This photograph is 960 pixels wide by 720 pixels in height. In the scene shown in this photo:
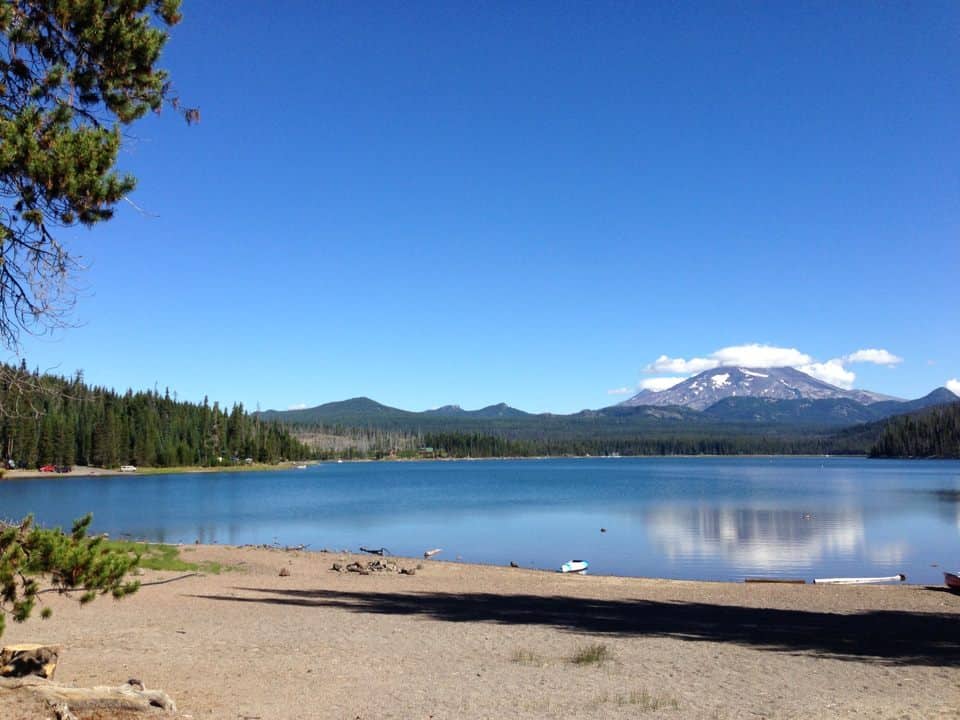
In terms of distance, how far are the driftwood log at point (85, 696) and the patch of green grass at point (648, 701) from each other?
5745 millimetres

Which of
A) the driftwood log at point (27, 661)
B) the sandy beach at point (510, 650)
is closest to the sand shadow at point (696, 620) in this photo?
the sandy beach at point (510, 650)

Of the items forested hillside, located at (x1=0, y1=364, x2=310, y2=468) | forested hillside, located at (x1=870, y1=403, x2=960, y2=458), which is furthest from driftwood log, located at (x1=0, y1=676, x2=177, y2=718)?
forested hillside, located at (x1=870, y1=403, x2=960, y2=458)

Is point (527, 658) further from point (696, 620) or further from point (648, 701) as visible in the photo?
point (696, 620)

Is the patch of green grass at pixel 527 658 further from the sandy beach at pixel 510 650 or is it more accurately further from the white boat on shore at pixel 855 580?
the white boat on shore at pixel 855 580

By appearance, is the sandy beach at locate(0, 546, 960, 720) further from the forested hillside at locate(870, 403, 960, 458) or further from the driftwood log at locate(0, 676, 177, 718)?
the forested hillside at locate(870, 403, 960, 458)

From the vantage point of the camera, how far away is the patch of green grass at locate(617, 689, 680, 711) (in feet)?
33.4

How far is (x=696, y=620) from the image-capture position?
58.3 feet

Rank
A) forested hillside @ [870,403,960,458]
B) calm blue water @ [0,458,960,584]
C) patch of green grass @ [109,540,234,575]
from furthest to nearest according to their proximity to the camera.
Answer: forested hillside @ [870,403,960,458]
calm blue water @ [0,458,960,584]
patch of green grass @ [109,540,234,575]

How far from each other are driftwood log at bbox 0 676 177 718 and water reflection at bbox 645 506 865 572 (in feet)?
90.9

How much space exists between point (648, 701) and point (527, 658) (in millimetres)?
3087

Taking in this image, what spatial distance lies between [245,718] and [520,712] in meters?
3.37

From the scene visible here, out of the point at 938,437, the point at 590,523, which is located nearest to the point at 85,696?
the point at 590,523

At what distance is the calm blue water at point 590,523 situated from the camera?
34844 mm

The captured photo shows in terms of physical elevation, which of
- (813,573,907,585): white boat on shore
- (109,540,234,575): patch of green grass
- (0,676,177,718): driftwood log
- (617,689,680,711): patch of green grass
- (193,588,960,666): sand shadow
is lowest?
(813,573,907,585): white boat on shore
